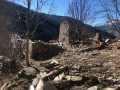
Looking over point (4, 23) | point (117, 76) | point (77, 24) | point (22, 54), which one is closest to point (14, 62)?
point (22, 54)

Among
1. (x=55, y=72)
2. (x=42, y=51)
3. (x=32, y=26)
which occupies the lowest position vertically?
(x=55, y=72)

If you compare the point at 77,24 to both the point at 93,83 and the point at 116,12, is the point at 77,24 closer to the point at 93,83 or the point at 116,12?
the point at 116,12

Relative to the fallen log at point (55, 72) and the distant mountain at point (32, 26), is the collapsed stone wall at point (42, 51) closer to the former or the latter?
the distant mountain at point (32, 26)

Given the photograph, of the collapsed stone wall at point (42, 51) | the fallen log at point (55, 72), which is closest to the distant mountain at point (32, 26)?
the collapsed stone wall at point (42, 51)

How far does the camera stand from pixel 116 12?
4156mm

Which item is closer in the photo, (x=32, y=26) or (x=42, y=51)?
(x=42, y=51)

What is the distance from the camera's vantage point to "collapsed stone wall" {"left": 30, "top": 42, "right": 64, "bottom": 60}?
6.14 m

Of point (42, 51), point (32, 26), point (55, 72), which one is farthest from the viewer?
point (32, 26)

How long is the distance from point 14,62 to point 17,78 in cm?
101

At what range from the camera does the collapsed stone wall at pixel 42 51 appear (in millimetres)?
6141

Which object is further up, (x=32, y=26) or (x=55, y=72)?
(x=32, y=26)

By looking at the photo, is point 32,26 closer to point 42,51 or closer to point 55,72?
point 42,51

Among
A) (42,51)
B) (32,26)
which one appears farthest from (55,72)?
(32,26)

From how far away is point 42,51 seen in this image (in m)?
6.48
